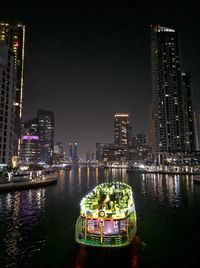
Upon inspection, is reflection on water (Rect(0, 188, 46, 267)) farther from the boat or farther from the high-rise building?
the high-rise building

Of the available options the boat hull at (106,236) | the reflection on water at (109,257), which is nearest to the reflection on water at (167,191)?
the boat hull at (106,236)

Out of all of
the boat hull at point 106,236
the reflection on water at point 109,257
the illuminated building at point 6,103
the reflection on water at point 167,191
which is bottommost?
the reflection on water at point 167,191

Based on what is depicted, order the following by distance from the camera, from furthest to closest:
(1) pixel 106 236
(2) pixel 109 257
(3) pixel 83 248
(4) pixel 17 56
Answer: (4) pixel 17 56
(3) pixel 83 248
(1) pixel 106 236
(2) pixel 109 257

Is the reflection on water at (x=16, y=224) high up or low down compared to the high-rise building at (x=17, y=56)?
down

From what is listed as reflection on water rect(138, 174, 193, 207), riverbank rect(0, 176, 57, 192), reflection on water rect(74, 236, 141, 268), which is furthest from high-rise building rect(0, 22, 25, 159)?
reflection on water rect(74, 236, 141, 268)

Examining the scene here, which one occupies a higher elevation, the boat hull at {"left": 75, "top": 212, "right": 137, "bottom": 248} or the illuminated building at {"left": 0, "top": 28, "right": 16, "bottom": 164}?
the illuminated building at {"left": 0, "top": 28, "right": 16, "bottom": 164}

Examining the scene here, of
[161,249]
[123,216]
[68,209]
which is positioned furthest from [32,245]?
[68,209]

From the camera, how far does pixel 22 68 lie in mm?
191750

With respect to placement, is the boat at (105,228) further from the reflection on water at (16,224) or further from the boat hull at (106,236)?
the reflection on water at (16,224)

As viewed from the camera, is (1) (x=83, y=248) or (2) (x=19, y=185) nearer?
(1) (x=83, y=248)

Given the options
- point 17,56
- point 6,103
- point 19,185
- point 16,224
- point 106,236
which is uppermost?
point 17,56

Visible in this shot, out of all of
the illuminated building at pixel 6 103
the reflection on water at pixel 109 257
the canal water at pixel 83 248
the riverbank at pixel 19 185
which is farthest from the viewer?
the illuminated building at pixel 6 103

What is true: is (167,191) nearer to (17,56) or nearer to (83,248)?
(83,248)

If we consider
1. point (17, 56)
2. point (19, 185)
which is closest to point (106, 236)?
point (19, 185)
